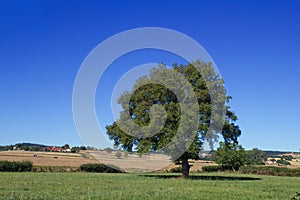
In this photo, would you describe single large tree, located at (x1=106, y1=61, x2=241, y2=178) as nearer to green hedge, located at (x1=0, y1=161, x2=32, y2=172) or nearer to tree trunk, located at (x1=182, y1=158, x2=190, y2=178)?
tree trunk, located at (x1=182, y1=158, x2=190, y2=178)

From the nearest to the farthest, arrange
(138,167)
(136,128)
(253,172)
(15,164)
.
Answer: (136,128), (15,164), (138,167), (253,172)

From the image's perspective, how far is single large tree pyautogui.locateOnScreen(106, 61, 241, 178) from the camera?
38406mm

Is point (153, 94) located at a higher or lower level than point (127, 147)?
higher

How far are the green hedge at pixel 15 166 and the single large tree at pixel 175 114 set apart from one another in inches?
983

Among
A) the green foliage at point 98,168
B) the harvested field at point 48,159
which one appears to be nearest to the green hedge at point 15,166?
the harvested field at point 48,159

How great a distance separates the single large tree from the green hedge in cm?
2496

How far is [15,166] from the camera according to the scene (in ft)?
201

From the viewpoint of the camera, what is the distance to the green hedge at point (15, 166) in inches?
2387

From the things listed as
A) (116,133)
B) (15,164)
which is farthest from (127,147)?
(15,164)

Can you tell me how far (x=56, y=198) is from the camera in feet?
65.6

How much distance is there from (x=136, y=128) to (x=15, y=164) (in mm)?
29807

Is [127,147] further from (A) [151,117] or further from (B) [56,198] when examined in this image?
(B) [56,198]

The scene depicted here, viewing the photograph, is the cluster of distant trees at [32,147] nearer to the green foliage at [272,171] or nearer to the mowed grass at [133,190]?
the green foliage at [272,171]

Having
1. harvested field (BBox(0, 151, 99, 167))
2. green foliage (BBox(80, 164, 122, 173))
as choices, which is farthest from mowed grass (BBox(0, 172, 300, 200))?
harvested field (BBox(0, 151, 99, 167))
